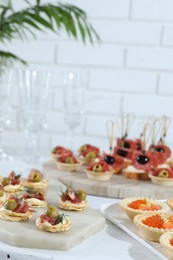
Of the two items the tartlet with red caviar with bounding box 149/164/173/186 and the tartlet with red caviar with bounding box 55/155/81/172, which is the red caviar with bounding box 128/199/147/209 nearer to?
the tartlet with red caviar with bounding box 149/164/173/186

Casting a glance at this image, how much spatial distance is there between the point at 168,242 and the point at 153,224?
120 millimetres

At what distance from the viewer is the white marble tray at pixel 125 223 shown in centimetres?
139

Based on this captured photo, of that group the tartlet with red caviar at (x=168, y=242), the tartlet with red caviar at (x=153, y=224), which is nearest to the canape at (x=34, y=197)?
the tartlet with red caviar at (x=153, y=224)

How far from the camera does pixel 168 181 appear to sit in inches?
77.9

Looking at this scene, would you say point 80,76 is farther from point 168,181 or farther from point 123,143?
point 168,181

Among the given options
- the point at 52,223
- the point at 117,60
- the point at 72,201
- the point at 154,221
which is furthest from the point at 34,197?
the point at 117,60

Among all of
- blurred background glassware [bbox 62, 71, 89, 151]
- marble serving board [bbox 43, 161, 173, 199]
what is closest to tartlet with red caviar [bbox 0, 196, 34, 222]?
marble serving board [bbox 43, 161, 173, 199]

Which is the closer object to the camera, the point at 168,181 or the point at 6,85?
the point at 168,181

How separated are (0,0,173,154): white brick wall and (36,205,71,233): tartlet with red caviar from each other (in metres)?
1.70

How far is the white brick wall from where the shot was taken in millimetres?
3123

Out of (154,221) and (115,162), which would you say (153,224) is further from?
(115,162)

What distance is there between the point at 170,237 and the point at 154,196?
0.57 m

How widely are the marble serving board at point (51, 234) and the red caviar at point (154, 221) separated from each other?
119 millimetres

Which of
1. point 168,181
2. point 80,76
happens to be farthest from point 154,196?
point 80,76
